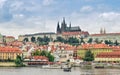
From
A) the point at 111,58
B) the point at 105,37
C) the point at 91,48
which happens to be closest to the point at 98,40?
the point at 105,37

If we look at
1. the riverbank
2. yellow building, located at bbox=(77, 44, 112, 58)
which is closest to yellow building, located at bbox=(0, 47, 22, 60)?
the riverbank

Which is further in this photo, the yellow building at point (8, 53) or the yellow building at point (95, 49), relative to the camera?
the yellow building at point (95, 49)

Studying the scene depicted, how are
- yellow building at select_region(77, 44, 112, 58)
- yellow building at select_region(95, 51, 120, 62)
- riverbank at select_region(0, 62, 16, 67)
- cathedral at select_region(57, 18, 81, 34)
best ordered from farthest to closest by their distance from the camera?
1. cathedral at select_region(57, 18, 81, 34)
2. yellow building at select_region(77, 44, 112, 58)
3. yellow building at select_region(95, 51, 120, 62)
4. riverbank at select_region(0, 62, 16, 67)

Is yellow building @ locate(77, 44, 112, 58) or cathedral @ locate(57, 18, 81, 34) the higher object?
cathedral @ locate(57, 18, 81, 34)

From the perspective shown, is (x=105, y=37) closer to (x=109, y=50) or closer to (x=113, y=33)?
(x=113, y=33)

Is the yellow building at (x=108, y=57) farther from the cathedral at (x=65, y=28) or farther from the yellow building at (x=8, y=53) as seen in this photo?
the cathedral at (x=65, y=28)

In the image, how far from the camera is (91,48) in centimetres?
10600

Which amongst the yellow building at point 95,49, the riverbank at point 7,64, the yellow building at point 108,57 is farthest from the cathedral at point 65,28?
the riverbank at point 7,64

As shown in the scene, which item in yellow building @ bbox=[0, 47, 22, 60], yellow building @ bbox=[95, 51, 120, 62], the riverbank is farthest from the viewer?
yellow building @ bbox=[95, 51, 120, 62]

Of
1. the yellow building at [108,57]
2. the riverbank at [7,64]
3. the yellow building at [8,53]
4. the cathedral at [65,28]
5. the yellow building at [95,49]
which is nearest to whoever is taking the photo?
the riverbank at [7,64]

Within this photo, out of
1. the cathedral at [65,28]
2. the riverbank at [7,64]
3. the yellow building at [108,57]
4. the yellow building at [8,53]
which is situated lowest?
the riverbank at [7,64]

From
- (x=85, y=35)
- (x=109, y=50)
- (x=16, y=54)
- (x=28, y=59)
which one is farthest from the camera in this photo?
(x=85, y=35)

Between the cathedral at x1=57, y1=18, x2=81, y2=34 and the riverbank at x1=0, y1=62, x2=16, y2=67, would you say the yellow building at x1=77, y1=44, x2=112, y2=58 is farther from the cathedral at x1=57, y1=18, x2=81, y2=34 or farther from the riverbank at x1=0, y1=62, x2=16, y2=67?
the cathedral at x1=57, y1=18, x2=81, y2=34

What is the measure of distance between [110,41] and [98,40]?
24.5 ft
